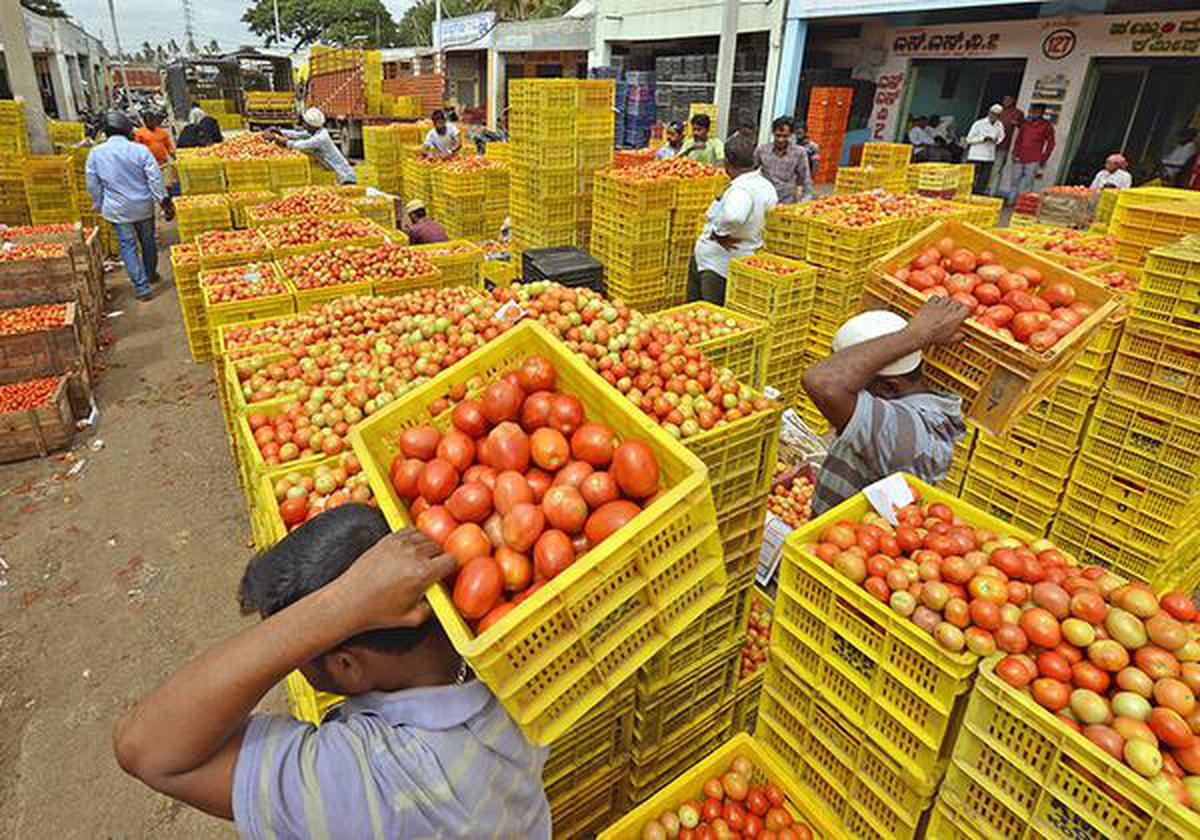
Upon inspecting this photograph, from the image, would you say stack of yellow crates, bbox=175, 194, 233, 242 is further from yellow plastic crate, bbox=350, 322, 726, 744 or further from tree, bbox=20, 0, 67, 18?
tree, bbox=20, 0, 67, 18

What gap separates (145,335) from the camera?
31.0 feet

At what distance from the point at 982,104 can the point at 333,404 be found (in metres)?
21.8

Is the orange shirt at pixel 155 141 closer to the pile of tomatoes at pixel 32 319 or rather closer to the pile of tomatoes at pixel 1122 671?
the pile of tomatoes at pixel 32 319

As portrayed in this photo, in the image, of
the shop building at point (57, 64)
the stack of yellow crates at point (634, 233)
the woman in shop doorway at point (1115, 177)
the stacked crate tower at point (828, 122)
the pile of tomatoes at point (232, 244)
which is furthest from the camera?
the shop building at point (57, 64)

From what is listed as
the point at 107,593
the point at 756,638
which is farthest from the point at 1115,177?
the point at 107,593

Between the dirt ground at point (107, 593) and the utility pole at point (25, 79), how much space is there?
8.42 m

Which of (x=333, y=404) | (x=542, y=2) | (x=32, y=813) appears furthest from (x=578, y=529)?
(x=542, y=2)

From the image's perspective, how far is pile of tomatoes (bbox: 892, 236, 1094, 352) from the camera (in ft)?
10.1

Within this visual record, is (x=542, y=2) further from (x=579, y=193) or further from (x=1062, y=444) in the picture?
(x=1062, y=444)

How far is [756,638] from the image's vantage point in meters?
4.17

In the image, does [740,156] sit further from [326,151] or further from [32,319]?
[326,151]

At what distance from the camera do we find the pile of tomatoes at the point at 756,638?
13.1 feet

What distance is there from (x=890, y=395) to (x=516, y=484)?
2135mm

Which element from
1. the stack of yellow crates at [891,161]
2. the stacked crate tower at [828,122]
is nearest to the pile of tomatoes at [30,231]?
the stack of yellow crates at [891,161]
